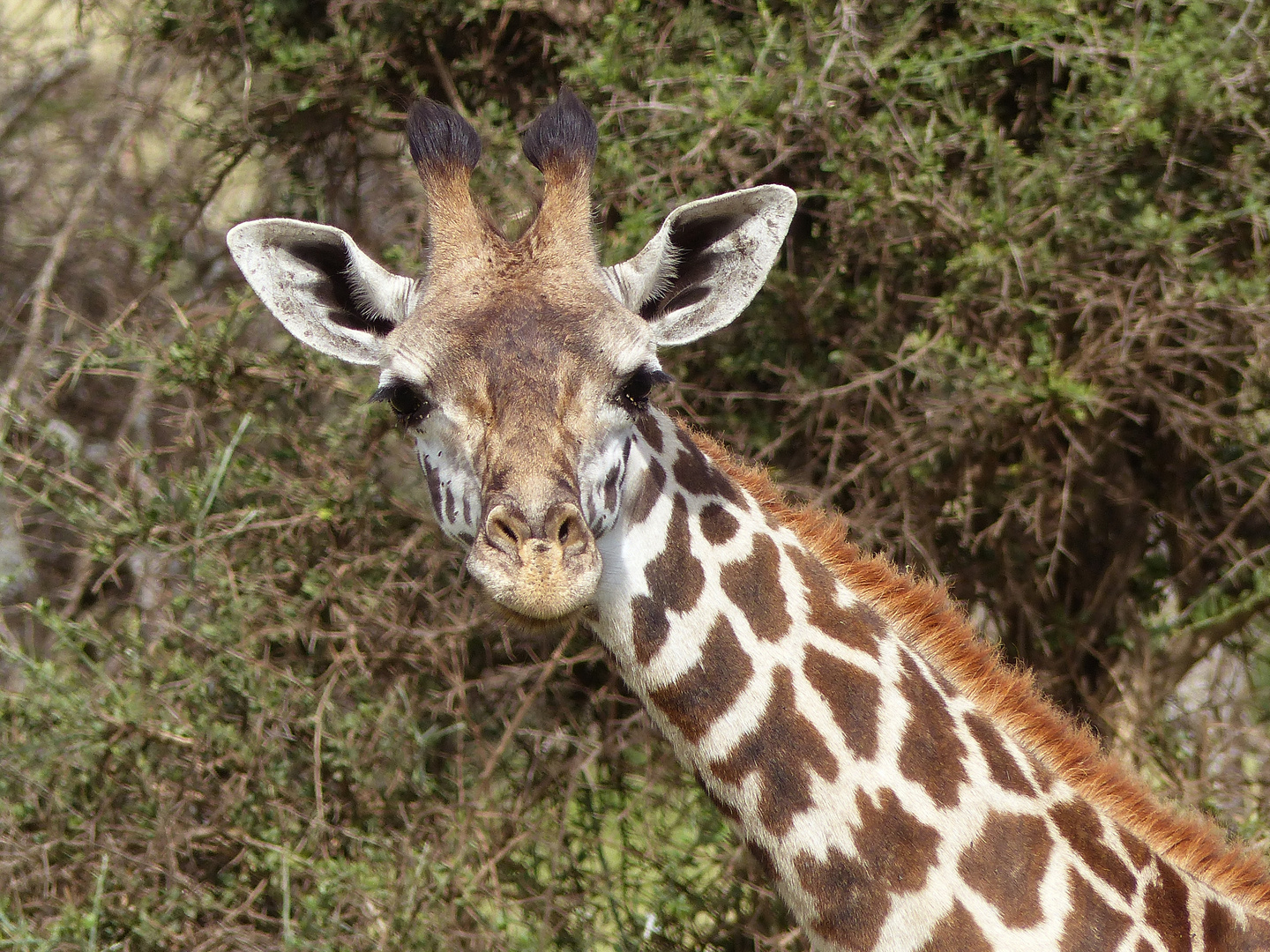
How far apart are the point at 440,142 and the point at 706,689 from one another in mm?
1603

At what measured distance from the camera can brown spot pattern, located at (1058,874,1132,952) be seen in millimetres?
2939

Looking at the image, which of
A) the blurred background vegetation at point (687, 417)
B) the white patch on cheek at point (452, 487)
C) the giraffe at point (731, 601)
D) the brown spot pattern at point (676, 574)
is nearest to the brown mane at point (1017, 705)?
the giraffe at point (731, 601)

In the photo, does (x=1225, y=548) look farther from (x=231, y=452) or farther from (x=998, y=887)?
(x=231, y=452)

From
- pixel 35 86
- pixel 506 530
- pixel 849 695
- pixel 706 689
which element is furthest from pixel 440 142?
pixel 35 86

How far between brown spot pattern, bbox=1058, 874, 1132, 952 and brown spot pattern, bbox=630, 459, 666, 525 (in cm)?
136

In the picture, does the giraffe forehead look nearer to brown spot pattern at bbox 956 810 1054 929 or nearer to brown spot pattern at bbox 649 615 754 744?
brown spot pattern at bbox 649 615 754 744

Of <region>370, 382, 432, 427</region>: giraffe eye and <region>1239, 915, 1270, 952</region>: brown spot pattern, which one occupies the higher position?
<region>370, 382, 432, 427</region>: giraffe eye

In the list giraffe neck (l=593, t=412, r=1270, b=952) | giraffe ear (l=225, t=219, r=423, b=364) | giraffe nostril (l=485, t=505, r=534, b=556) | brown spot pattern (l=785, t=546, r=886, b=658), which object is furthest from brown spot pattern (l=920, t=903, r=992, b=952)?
giraffe ear (l=225, t=219, r=423, b=364)

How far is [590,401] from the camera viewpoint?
3074 millimetres

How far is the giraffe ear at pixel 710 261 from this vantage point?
328 centimetres

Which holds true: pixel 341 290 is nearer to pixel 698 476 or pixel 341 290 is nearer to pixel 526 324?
pixel 526 324

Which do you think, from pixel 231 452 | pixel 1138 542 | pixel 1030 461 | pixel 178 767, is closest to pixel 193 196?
pixel 231 452

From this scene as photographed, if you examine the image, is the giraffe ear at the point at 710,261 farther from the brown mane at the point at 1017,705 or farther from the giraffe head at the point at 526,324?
the brown mane at the point at 1017,705

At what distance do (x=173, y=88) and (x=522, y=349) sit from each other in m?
4.96
